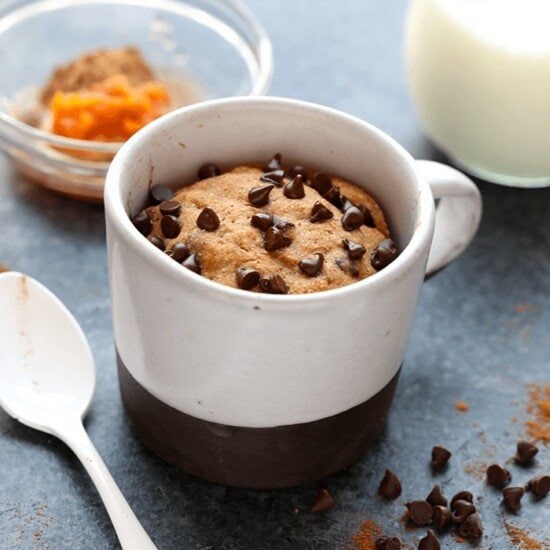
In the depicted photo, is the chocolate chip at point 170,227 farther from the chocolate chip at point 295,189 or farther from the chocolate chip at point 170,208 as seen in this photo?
the chocolate chip at point 295,189

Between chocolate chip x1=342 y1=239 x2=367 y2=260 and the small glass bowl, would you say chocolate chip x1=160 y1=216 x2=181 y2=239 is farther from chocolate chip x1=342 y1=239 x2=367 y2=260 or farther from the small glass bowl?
the small glass bowl

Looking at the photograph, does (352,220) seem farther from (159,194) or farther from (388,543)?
(388,543)

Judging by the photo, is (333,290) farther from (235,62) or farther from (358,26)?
(358,26)

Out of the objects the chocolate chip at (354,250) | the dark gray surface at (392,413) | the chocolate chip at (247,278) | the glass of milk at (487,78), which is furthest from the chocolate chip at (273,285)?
the glass of milk at (487,78)

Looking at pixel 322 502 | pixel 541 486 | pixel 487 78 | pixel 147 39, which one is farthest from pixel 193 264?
pixel 147 39

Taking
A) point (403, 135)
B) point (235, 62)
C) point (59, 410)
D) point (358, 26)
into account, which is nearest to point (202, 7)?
point (235, 62)

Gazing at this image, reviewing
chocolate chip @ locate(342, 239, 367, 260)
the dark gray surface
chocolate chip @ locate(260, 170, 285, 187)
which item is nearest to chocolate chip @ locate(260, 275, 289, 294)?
chocolate chip @ locate(342, 239, 367, 260)
